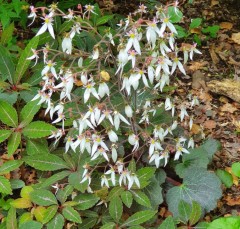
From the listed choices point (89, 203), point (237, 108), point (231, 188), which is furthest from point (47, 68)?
point (237, 108)

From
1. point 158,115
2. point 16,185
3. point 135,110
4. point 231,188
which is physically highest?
point 135,110

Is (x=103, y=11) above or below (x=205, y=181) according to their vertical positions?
above

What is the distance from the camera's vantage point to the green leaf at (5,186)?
10.8 feet

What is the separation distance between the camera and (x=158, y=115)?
11.5 feet

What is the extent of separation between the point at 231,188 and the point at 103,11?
2.33 metres

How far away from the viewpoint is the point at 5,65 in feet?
12.6

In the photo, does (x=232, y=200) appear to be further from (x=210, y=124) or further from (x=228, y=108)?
(x=228, y=108)

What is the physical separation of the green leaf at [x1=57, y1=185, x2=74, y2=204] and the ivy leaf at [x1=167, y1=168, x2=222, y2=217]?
70 centimetres

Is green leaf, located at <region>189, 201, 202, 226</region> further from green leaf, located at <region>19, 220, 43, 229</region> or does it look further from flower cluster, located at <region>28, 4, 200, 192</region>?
green leaf, located at <region>19, 220, 43, 229</region>

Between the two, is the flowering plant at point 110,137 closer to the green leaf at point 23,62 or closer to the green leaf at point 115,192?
the green leaf at point 115,192

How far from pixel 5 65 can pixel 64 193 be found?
127 centimetres

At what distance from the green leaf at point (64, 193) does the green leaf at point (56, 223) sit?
0.40ft

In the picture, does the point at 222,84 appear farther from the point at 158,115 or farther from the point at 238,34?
the point at 158,115

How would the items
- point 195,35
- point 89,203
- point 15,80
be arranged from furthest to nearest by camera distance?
1. point 195,35
2. point 15,80
3. point 89,203
